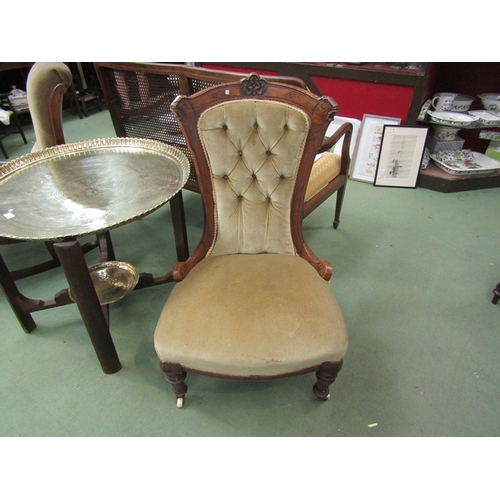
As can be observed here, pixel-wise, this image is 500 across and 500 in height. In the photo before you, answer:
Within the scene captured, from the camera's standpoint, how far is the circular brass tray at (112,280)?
63.4 inches

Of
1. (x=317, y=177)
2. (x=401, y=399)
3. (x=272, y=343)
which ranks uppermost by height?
(x=317, y=177)

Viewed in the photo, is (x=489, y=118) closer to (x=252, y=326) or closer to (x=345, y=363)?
(x=345, y=363)

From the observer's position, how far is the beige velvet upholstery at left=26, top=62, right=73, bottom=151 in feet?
5.24

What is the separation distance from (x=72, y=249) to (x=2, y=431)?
0.77 meters

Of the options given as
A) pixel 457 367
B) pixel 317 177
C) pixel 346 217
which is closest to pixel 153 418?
pixel 457 367

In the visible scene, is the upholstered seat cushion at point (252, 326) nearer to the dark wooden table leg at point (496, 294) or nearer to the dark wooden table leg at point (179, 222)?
A: the dark wooden table leg at point (179, 222)

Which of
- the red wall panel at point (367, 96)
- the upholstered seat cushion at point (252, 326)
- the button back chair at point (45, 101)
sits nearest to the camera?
the upholstered seat cushion at point (252, 326)

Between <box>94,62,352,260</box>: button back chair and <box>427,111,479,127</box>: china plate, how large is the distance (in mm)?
1023

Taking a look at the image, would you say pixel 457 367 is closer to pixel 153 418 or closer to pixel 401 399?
pixel 401 399

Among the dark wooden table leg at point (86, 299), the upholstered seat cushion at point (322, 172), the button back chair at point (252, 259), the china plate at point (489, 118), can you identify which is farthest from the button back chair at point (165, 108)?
the china plate at point (489, 118)

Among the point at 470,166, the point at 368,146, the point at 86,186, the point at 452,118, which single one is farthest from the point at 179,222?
the point at 470,166

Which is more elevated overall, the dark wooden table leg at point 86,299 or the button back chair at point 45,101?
the button back chair at point 45,101

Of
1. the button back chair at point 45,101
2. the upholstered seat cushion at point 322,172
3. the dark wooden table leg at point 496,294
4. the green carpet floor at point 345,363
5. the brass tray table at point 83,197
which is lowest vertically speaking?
the green carpet floor at point 345,363

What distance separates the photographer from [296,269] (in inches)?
48.1
